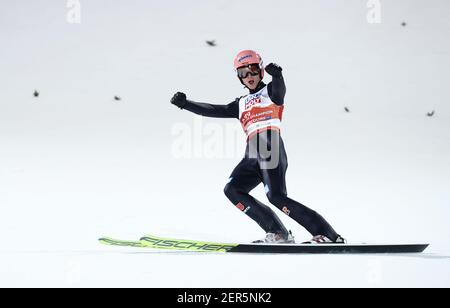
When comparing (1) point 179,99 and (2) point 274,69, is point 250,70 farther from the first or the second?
(1) point 179,99

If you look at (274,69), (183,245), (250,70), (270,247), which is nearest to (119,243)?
(183,245)

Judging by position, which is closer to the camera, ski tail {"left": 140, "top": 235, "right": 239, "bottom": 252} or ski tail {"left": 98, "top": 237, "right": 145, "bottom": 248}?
ski tail {"left": 140, "top": 235, "right": 239, "bottom": 252}

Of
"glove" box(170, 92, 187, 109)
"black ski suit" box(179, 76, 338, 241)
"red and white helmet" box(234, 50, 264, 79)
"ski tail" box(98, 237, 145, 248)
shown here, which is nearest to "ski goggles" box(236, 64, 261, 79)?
"red and white helmet" box(234, 50, 264, 79)

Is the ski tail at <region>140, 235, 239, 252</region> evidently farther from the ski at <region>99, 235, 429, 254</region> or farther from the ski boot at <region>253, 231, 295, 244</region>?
the ski boot at <region>253, 231, 295, 244</region>

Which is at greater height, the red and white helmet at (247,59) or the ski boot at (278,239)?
the red and white helmet at (247,59)

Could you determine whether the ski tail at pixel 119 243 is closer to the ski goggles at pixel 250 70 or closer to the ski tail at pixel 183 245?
the ski tail at pixel 183 245

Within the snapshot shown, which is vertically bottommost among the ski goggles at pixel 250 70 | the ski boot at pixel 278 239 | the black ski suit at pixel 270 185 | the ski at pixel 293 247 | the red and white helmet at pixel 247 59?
the ski at pixel 293 247

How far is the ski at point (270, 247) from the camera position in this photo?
568 cm

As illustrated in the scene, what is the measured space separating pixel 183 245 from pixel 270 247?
830mm

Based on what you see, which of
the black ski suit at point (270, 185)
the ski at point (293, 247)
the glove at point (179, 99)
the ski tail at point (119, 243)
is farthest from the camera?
the glove at point (179, 99)

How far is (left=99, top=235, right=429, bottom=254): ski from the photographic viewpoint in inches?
223

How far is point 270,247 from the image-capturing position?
5777 millimetres

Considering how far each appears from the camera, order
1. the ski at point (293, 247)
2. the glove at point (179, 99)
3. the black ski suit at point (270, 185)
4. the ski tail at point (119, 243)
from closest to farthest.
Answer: the ski at point (293, 247) → the black ski suit at point (270, 185) → the ski tail at point (119, 243) → the glove at point (179, 99)

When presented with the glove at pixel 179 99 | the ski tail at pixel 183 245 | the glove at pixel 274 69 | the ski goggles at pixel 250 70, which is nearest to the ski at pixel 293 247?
the ski tail at pixel 183 245
